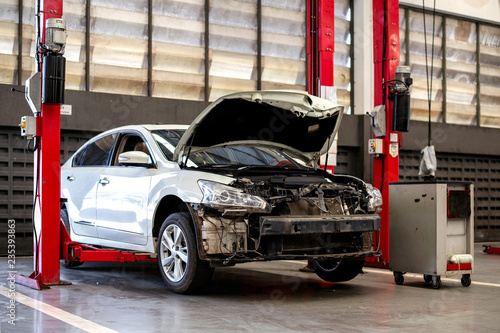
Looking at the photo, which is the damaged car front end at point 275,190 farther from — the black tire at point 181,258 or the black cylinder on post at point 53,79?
the black cylinder on post at point 53,79

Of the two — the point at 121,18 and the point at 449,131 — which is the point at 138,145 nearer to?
the point at 121,18

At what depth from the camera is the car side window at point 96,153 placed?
817 cm

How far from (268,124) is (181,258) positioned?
184cm

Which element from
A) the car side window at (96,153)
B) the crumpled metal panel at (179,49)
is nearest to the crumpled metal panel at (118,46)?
the crumpled metal panel at (179,49)

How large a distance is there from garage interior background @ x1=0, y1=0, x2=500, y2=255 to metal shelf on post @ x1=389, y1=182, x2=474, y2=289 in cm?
587

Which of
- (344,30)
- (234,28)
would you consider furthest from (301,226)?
(344,30)

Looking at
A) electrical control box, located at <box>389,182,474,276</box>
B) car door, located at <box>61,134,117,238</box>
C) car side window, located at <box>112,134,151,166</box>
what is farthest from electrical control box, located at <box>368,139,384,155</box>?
car door, located at <box>61,134,117,238</box>

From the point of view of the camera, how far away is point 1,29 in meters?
11.4

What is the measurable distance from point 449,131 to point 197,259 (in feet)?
37.5

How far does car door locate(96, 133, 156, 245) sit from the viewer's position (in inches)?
280

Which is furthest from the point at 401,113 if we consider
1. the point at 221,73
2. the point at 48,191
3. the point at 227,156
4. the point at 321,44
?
the point at 221,73

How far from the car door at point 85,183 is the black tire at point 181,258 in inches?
60.4

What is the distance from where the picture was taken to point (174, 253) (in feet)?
21.6

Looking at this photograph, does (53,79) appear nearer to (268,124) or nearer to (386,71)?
(268,124)
